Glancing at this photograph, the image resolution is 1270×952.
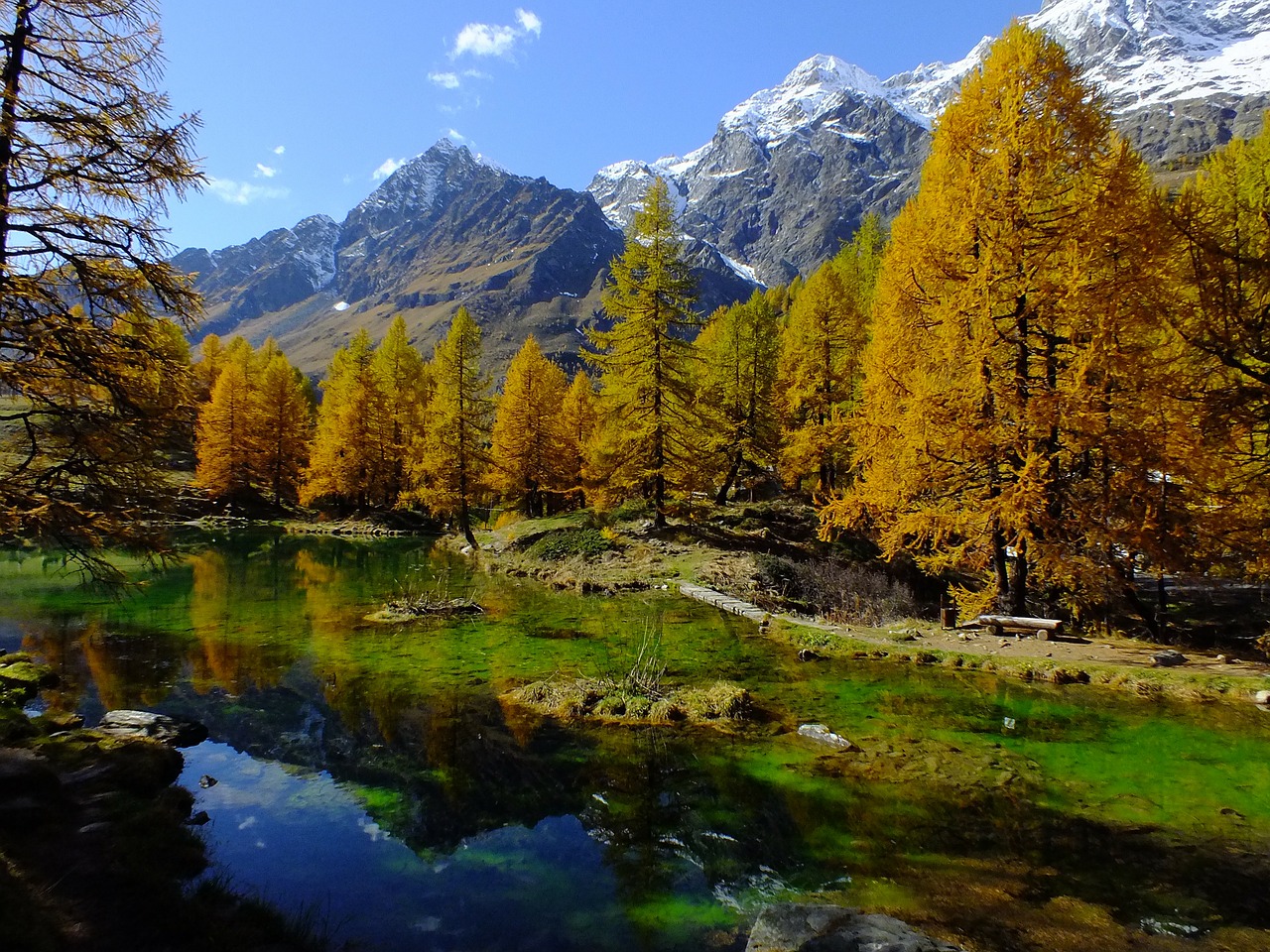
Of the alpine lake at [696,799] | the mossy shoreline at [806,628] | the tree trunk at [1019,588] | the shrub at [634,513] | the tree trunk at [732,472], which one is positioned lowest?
the alpine lake at [696,799]

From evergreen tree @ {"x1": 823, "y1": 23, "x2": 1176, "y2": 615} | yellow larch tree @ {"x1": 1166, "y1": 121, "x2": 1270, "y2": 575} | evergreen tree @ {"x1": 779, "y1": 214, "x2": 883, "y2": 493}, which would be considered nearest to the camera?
yellow larch tree @ {"x1": 1166, "y1": 121, "x2": 1270, "y2": 575}

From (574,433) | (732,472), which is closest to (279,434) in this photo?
(574,433)

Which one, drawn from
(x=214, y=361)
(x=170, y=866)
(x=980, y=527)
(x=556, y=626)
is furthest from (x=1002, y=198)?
(x=214, y=361)

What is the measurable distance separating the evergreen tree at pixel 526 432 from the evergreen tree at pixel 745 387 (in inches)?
421

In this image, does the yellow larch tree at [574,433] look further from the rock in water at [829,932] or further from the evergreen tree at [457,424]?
the rock in water at [829,932]

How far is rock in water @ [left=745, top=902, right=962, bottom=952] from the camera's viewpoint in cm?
479

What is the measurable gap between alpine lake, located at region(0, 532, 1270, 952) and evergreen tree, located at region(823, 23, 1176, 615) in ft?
11.5

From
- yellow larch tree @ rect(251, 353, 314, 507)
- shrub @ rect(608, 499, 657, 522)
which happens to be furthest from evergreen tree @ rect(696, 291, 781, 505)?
yellow larch tree @ rect(251, 353, 314, 507)

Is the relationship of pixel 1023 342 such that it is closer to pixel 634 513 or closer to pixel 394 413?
pixel 634 513

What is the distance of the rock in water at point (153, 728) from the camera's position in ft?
30.9

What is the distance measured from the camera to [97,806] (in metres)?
6.80

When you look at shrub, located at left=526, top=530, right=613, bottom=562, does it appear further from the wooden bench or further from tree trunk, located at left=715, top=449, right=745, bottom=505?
the wooden bench

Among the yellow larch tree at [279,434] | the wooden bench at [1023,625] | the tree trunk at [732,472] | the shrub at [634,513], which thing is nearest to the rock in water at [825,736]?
the wooden bench at [1023,625]

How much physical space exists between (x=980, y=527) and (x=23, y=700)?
17.6 m
